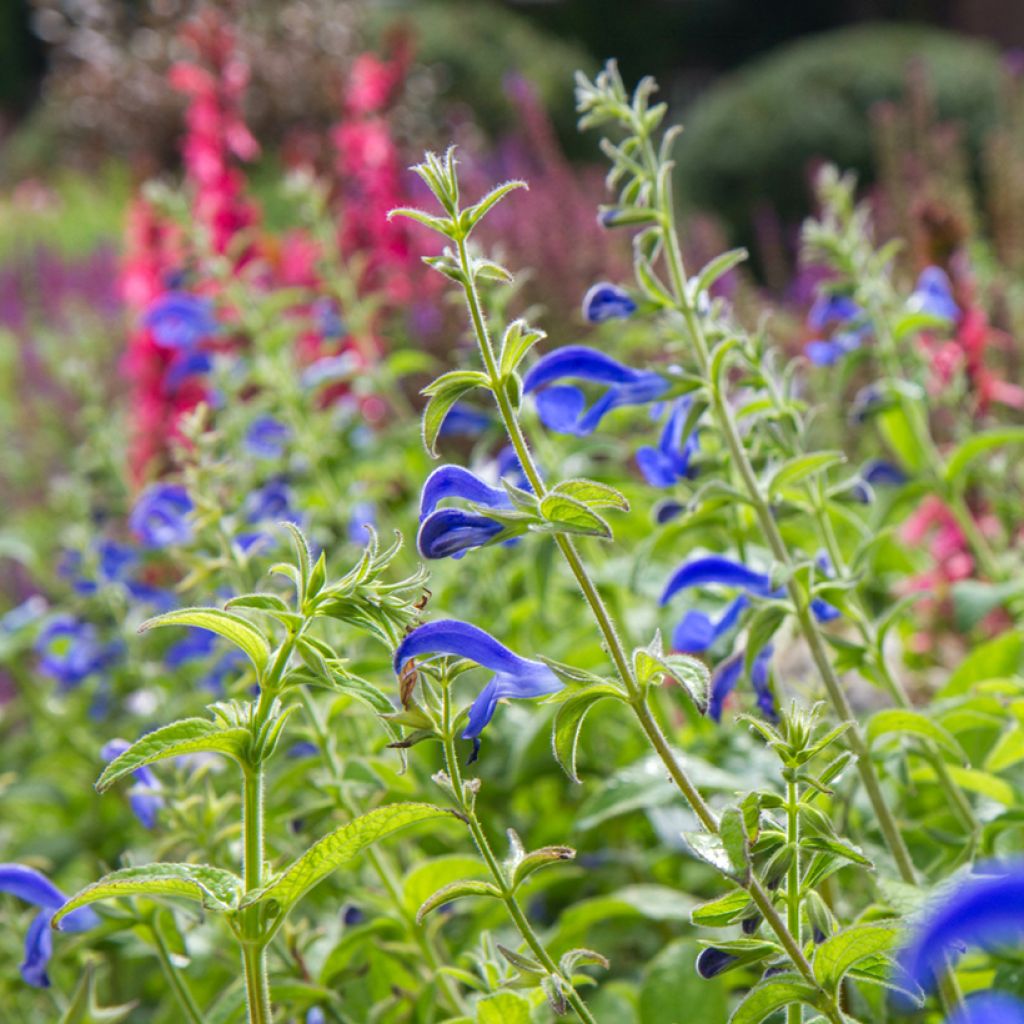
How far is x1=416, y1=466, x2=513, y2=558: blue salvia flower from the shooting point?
1.00 m

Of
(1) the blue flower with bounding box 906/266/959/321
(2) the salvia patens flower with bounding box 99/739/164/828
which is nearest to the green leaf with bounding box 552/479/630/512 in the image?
(2) the salvia patens flower with bounding box 99/739/164/828

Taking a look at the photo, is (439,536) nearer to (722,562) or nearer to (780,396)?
(722,562)

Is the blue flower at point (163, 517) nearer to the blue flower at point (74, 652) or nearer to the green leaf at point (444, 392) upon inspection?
the blue flower at point (74, 652)

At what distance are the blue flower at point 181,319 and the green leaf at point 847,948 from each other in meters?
2.24

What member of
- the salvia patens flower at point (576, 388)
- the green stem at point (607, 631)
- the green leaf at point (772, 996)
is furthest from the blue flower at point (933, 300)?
the green leaf at point (772, 996)

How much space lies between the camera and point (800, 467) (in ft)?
4.39

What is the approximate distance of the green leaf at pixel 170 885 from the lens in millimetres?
951

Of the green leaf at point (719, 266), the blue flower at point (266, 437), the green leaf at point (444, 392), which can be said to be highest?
the blue flower at point (266, 437)

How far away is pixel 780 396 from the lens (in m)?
1.48

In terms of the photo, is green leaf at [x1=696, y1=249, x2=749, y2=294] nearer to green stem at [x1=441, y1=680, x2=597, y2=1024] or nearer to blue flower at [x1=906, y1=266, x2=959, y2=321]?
green stem at [x1=441, y1=680, x2=597, y2=1024]

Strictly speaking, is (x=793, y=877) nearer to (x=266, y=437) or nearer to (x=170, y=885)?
(x=170, y=885)

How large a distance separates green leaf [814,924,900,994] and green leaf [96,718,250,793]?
A: 48cm

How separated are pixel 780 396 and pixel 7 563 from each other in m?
3.92

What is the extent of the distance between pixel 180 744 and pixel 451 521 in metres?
0.27
